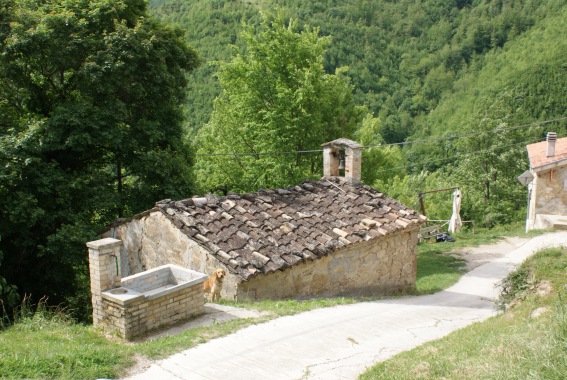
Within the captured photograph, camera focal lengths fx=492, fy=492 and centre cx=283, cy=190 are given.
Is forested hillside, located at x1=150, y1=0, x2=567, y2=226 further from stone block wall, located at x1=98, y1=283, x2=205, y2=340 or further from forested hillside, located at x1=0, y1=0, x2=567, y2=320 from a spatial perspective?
stone block wall, located at x1=98, y1=283, x2=205, y2=340

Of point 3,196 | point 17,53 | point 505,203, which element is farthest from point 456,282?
point 505,203

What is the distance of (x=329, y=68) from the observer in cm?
5159

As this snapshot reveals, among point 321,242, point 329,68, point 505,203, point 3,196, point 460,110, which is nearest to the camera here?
point 321,242

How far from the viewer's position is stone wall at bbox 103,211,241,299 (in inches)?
358

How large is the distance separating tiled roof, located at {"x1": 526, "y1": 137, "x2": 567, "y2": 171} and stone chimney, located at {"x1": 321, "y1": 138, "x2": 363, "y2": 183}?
1169 centimetres

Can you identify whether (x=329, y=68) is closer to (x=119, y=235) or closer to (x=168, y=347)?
(x=119, y=235)

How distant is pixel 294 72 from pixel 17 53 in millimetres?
8947

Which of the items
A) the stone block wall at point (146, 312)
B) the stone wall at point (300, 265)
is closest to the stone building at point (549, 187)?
the stone wall at point (300, 265)

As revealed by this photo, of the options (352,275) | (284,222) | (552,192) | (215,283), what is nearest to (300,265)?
(284,222)

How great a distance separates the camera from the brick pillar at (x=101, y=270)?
6.93 metres

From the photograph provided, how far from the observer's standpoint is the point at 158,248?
10.0 meters

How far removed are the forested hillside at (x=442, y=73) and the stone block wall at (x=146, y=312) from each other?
1534 cm

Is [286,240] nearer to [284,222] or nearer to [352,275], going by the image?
[284,222]

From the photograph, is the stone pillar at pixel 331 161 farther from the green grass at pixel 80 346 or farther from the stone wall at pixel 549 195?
the stone wall at pixel 549 195
